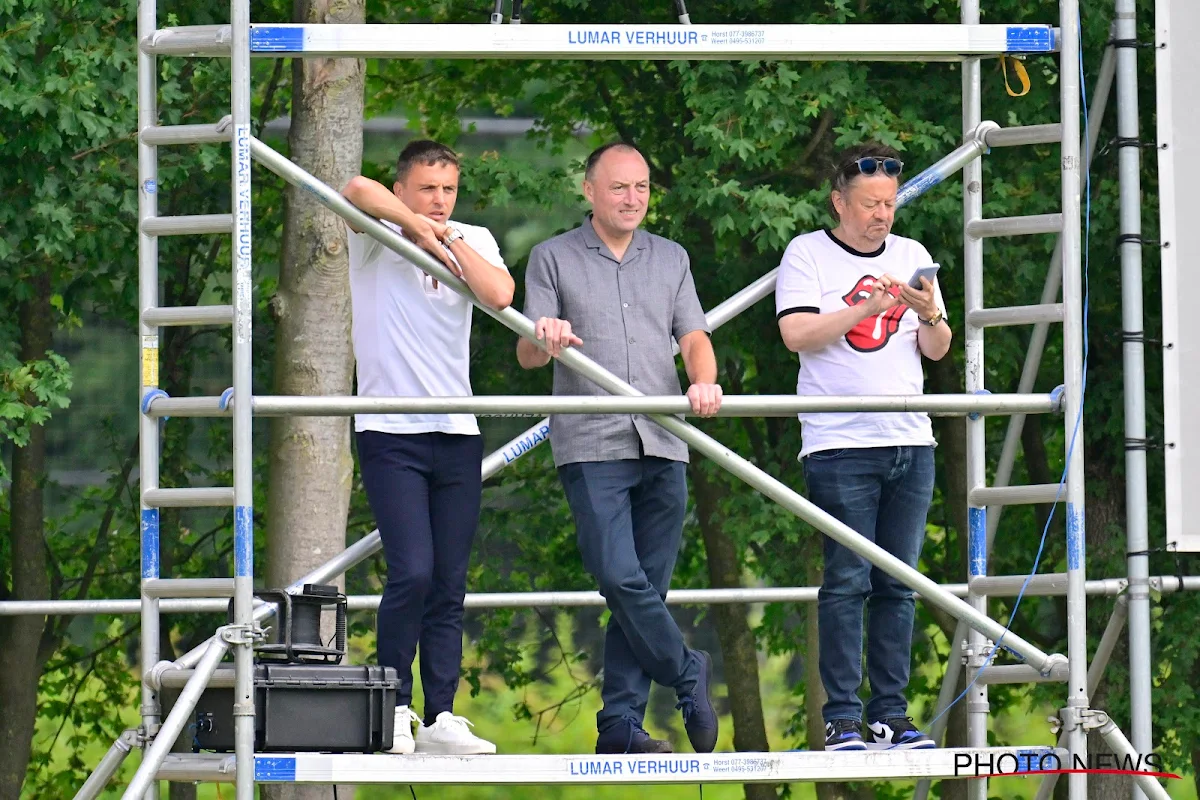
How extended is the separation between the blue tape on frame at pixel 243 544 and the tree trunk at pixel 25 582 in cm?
582

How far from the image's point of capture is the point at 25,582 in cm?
1169

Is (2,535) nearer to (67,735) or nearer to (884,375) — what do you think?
(67,735)

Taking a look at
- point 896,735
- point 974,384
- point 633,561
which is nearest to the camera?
point 633,561

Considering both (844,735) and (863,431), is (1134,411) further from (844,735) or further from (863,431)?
(844,735)

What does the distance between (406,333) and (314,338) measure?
275cm

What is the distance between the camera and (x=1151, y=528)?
10102mm

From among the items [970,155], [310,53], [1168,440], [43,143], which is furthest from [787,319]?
[43,143]

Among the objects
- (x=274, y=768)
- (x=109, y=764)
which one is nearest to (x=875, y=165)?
(x=274, y=768)

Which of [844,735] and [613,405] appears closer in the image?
[613,405]

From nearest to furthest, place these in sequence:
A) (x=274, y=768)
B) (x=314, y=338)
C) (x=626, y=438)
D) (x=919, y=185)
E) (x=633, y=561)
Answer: (x=274, y=768)
(x=633, y=561)
(x=626, y=438)
(x=919, y=185)
(x=314, y=338)

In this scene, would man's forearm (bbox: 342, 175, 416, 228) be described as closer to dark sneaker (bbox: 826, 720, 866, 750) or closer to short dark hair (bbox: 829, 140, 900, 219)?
short dark hair (bbox: 829, 140, 900, 219)

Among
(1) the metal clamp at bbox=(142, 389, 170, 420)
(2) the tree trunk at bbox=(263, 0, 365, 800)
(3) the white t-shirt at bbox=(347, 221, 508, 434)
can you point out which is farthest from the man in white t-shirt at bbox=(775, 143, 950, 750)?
(2) the tree trunk at bbox=(263, 0, 365, 800)

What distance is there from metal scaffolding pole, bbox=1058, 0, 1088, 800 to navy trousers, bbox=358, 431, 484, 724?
A: 178cm

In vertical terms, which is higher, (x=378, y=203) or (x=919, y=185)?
(x=919, y=185)
